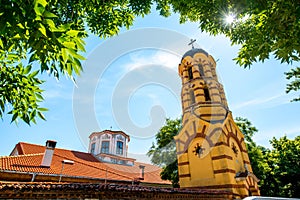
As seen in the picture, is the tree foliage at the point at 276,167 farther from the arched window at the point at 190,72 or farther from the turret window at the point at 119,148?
the turret window at the point at 119,148

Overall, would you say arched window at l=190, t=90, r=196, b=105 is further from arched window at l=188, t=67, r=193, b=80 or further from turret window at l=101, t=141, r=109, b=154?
turret window at l=101, t=141, r=109, b=154

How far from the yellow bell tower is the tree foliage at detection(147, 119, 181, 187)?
4.08 m

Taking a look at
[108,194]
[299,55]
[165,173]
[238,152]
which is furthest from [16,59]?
[165,173]

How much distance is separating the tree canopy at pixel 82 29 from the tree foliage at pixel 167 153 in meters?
13.5

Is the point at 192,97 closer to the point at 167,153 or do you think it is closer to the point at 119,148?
the point at 167,153

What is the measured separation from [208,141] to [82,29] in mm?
11245

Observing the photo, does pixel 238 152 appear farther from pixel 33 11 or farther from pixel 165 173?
pixel 33 11

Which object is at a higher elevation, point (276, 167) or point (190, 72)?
point (190, 72)

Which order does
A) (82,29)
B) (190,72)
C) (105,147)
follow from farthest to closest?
(105,147) → (190,72) → (82,29)

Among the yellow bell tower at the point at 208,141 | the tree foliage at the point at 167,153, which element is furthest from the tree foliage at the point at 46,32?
the tree foliage at the point at 167,153

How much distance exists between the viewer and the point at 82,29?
4492mm

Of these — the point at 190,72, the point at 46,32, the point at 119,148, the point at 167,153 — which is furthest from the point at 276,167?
the point at 46,32

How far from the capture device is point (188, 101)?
1564 cm

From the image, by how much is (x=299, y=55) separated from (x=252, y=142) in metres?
17.7
